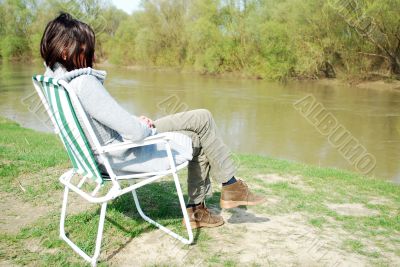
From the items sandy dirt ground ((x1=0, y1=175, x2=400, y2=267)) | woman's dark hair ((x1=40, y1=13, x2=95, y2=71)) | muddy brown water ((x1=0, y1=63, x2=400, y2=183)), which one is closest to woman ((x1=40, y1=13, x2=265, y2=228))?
woman's dark hair ((x1=40, y1=13, x2=95, y2=71))

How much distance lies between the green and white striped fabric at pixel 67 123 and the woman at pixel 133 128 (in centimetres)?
8

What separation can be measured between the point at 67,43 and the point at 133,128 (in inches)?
27.5

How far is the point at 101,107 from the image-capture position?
2537 mm

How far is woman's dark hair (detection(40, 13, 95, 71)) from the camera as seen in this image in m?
2.60

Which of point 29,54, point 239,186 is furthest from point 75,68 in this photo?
point 29,54

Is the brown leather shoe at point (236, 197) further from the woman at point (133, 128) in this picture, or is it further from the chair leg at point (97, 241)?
the chair leg at point (97, 241)

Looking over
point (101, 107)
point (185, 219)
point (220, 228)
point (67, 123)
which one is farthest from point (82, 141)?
point (220, 228)

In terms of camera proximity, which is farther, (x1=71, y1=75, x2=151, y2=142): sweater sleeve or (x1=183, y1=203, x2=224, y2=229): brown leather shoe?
(x1=183, y1=203, x2=224, y2=229): brown leather shoe

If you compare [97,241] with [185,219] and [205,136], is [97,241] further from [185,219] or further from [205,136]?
[205,136]

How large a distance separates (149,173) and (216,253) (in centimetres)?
80

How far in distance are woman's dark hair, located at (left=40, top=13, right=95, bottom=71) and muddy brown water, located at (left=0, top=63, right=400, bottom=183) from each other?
8.27m

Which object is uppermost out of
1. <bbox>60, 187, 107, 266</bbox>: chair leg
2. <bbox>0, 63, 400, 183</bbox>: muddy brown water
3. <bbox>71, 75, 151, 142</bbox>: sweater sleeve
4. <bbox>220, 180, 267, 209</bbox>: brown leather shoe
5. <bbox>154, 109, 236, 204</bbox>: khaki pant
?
<bbox>71, 75, 151, 142</bbox>: sweater sleeve

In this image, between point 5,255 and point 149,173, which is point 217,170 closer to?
point 149,173

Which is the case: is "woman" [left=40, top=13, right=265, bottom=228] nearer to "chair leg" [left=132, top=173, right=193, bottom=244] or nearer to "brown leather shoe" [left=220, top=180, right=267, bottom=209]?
"brown leather shoe" [left=220, top=180, right=267, bottom=209]
